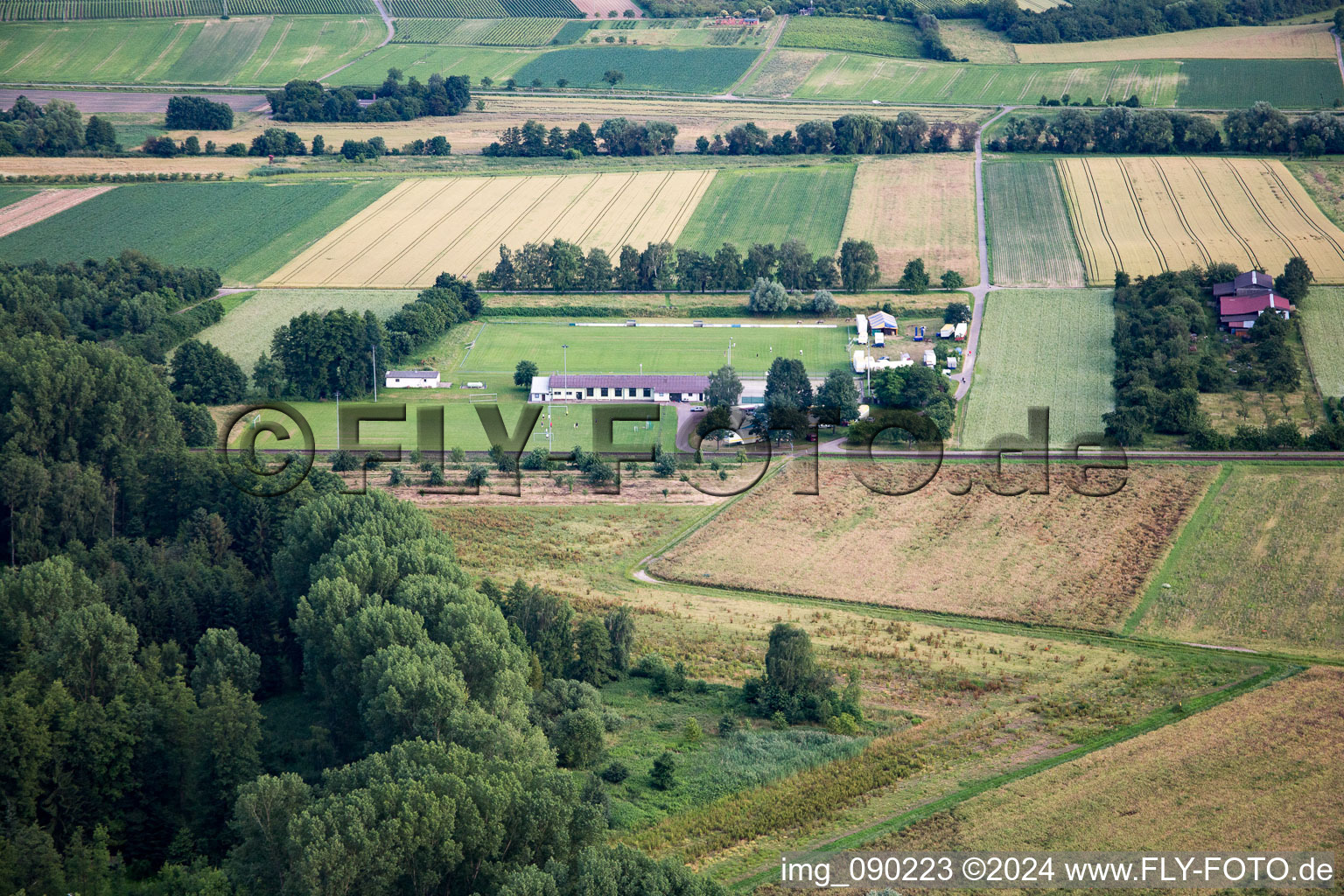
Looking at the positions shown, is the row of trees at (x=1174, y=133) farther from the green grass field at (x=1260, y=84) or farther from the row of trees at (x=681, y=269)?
the row of trees at (x=681, y=269)

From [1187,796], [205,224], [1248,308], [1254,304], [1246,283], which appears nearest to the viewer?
[1187,796]

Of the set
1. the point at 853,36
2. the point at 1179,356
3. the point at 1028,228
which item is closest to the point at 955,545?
the point at 1179,356

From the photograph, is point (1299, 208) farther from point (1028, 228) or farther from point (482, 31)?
point (482, 31)

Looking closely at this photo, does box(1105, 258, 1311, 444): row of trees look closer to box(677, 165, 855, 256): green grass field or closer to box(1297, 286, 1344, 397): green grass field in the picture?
box(1297, 286, 1344, 397): green grass field

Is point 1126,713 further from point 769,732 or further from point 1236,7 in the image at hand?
point 1236,7

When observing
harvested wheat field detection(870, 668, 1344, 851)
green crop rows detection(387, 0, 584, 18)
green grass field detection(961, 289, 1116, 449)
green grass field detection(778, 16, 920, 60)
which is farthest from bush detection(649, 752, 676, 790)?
green crop rows detection(387, 0, 584, 18)

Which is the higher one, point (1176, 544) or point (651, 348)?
point (651, 348)

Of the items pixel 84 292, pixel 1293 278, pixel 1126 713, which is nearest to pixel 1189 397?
pixel 1293 278
